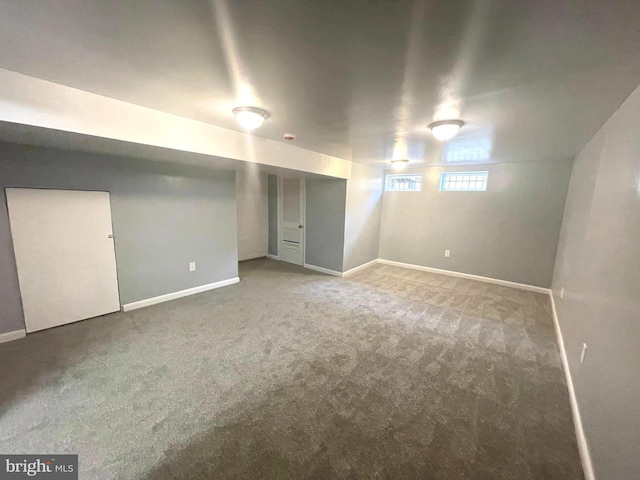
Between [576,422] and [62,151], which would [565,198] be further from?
[62,151]

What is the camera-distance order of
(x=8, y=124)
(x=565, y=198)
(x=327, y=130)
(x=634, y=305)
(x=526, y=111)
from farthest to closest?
(x=565, y=198) → (x=327, y=130) → (x=526, y=111) → (x=8, y=124) → (x=634, y=305)

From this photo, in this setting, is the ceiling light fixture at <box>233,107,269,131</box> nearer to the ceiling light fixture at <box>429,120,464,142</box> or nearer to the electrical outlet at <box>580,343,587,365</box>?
the ceiling light fixture at <box>429,120,464,142</box>

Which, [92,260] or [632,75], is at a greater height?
[632,75]

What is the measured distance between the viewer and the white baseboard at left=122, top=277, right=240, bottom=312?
3.34m

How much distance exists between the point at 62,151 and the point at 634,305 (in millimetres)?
4670

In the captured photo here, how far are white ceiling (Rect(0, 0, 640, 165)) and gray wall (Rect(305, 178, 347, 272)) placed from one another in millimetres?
2663

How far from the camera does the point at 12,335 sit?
2.57m

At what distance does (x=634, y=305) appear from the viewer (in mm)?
1214

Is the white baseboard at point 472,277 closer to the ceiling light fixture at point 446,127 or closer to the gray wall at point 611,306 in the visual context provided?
the gray wall at point 611,306

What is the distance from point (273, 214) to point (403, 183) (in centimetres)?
308

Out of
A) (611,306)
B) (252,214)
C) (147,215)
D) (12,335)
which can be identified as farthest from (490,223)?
(12,335)

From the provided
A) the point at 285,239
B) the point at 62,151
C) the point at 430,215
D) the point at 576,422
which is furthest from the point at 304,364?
the point at 430,215

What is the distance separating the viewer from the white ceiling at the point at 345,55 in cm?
102

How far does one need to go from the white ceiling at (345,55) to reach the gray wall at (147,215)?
137 centimetres
